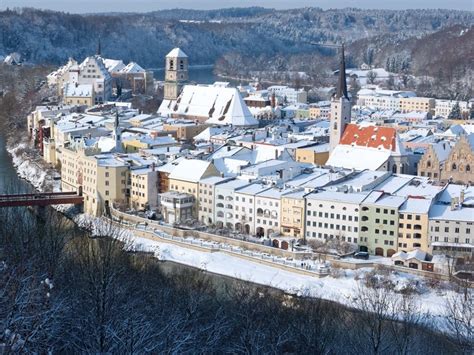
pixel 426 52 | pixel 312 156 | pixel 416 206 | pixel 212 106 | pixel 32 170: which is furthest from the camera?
pixel 426 52

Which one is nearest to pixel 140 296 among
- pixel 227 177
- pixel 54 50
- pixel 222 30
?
pixel 227 177

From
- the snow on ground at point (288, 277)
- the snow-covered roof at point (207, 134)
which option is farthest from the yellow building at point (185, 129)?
the snow on ground at point (288, 277)

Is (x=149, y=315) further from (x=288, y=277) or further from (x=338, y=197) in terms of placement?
(x=338, y=197)

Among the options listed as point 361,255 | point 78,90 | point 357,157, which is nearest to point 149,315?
point 361,255

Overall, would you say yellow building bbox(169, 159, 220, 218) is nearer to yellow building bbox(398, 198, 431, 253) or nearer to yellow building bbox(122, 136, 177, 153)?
yellow building bbox(122, 136, 177, 153)

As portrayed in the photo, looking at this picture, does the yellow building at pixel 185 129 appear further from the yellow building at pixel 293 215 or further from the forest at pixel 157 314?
the forest at pixel 157 314

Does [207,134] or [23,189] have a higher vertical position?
[207,134]

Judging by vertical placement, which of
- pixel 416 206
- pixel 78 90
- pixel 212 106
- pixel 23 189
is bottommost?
pixel 23 189
